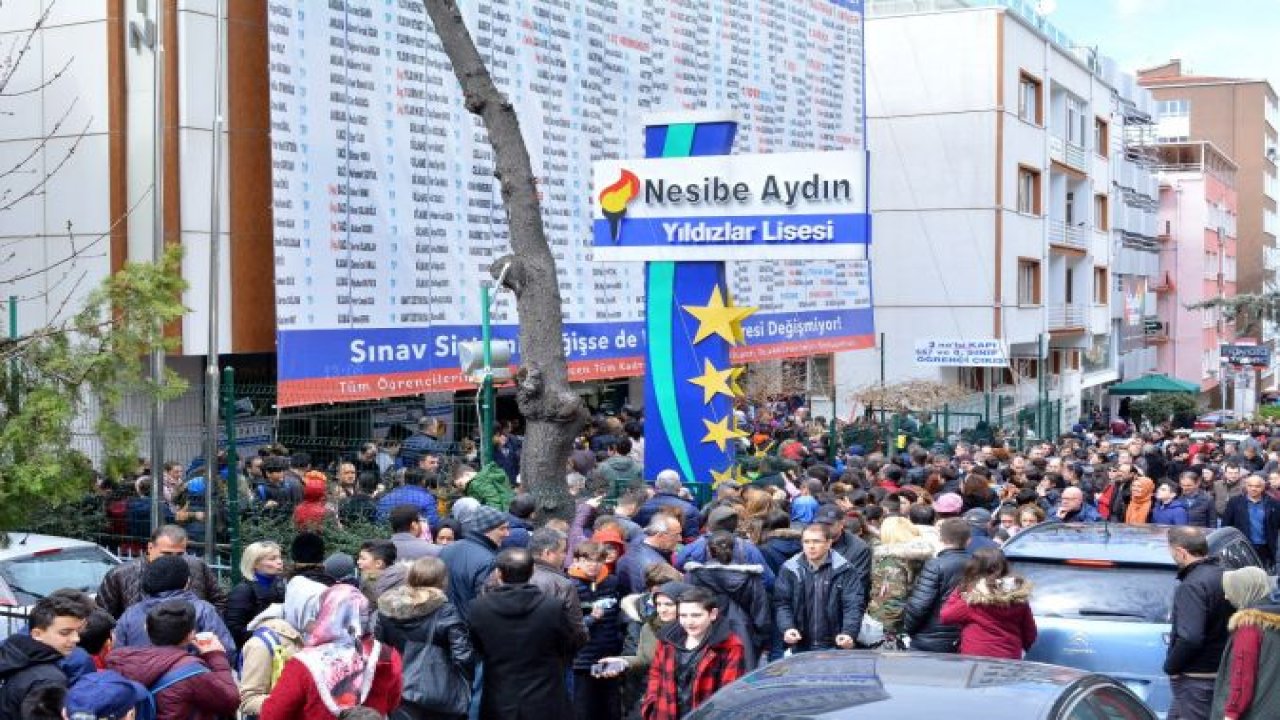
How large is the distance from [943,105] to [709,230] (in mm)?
24233

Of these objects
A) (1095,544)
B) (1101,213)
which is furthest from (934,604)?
(1101,213)

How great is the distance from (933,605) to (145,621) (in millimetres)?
4194

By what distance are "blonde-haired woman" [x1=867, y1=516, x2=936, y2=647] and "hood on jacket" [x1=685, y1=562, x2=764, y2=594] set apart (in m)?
1.14

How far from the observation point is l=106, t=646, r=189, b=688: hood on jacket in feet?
19.9

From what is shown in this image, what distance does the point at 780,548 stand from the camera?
9234mm

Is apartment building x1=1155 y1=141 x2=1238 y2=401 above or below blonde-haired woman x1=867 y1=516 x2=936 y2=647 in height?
above

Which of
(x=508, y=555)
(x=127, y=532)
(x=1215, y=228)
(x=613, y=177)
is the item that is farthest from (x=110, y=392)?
(x=1215, y=228)

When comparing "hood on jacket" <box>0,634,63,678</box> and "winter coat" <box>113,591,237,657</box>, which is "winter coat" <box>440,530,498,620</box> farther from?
"hood on jacket" <box>0,634,63,678</box>

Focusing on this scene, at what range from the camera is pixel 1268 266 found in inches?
3514

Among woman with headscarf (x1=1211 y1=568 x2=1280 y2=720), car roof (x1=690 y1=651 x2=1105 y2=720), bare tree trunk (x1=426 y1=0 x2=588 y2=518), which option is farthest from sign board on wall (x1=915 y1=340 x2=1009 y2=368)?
car roof (x1=690 y1=651 x2=1105 y2=720)

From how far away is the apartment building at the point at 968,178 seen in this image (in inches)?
1503

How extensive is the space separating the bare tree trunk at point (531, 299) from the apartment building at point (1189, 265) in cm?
5694

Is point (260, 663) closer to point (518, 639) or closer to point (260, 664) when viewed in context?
point (260, 664)

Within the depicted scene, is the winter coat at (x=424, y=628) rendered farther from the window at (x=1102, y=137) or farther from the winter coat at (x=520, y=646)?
the window at (x=1102, y=137)
